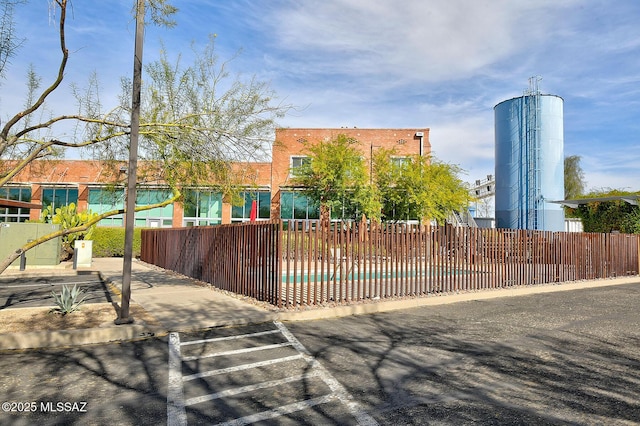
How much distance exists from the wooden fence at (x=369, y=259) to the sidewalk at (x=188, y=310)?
0.52 meters

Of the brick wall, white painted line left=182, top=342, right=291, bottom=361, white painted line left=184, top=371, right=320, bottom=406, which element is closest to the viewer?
white painted line left=184, top=371, right=320, bottom=406

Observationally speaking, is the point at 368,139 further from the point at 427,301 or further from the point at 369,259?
the point at 369,259

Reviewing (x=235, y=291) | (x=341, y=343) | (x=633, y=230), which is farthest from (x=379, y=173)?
(x=341, y=343)

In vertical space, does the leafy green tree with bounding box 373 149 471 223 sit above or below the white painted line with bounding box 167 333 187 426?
above

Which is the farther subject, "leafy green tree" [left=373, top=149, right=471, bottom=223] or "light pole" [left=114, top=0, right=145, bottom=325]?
"leafy green tree" [left=373, top=149, right=471, bottom=223]

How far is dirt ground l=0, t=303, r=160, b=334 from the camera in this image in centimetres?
666

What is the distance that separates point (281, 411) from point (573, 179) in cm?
6318

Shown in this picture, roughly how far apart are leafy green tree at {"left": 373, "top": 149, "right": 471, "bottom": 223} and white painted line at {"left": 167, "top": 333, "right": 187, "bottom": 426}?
21.4 meters

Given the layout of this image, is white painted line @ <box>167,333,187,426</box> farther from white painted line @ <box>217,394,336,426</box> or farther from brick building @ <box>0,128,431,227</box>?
brick building @ <box>0,128,431,227</box>

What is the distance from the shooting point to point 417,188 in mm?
26109

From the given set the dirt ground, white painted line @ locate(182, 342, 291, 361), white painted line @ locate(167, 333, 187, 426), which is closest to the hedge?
the dirt ground

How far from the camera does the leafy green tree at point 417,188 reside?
25.9m

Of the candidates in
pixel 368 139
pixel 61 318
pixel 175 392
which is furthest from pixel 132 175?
pixel 368 139

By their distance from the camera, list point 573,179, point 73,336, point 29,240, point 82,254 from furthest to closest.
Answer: point 573,179 < point 82,254 < point 29,240 < point 73,336
